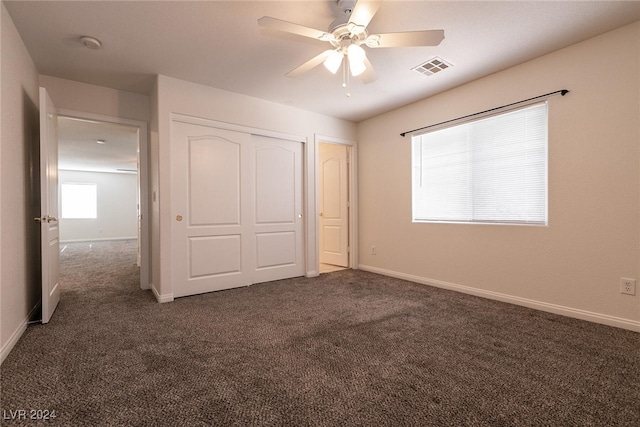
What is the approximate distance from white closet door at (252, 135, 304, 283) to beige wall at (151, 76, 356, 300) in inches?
7.2

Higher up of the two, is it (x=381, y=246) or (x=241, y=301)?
(x=381, y=246)

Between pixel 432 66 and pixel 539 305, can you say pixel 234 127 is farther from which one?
pixel 539 305

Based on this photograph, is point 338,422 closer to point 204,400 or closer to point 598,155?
point 204,400

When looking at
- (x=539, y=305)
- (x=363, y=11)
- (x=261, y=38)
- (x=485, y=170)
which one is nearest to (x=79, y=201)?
(x=261, y=38)

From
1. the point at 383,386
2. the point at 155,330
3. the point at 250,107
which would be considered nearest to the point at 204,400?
the point at 383,386

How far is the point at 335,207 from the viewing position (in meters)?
5.56

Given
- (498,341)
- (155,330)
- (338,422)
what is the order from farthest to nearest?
1. (155,330)
2. (498,341)
3. (338,422)

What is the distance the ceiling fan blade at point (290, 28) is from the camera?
6.21ft

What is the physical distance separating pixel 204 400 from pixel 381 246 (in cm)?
361

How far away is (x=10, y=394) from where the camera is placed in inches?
63.4

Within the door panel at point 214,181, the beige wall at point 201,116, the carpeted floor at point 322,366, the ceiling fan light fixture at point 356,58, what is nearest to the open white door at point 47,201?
the carpeted floor at point 322,366

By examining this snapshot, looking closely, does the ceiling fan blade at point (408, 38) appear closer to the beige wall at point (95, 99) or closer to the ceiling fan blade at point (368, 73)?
the ceiling fan blade at point (368, 73)

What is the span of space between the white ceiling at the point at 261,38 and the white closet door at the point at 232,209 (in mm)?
771

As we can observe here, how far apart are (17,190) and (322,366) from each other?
2800 millimetres
